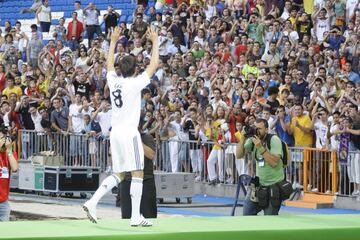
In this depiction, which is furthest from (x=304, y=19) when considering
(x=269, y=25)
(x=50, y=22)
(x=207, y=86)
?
(x=50, y=22)

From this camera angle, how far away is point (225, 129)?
86.7 ft

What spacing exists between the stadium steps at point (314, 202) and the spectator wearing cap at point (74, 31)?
43.5 ft

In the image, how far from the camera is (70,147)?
2906cm

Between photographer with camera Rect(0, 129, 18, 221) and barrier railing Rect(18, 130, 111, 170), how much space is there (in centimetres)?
1243

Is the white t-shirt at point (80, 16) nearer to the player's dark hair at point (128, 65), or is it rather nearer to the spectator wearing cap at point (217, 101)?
the spectator wearing cap at point (217, 101)

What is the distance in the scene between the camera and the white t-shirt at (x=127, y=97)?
42.3 feet

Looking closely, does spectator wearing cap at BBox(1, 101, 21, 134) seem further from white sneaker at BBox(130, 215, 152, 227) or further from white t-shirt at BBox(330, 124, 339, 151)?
white sneaker at BBox(130, 215, 152, 227)

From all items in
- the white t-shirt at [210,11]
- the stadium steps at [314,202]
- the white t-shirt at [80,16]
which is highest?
the white t-shirt at [80,16]

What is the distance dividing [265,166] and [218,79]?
41.8ft

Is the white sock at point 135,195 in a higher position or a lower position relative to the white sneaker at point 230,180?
higher

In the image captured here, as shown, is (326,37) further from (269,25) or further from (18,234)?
(18,234)

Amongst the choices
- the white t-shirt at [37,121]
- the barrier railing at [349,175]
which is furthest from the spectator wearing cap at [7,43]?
the barrier railing at [349,175]

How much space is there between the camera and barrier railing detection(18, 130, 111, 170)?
28484mm

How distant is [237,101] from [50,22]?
13.3 metres
